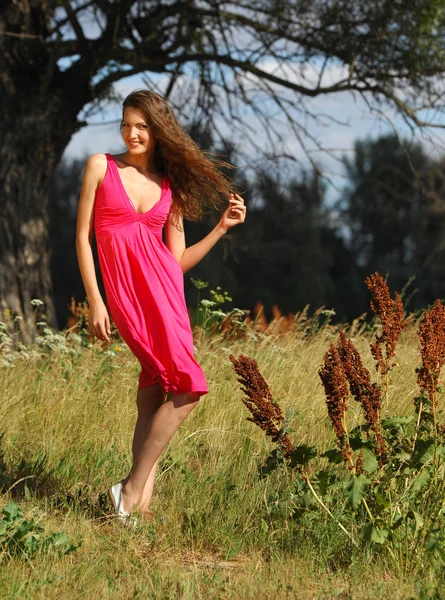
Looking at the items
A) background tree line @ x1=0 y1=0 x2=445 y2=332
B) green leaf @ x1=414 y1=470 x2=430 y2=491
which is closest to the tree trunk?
background tree line @ x1=0 y1=0 x2=445 y2=332

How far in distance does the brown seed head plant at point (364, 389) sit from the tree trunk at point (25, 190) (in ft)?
18.3

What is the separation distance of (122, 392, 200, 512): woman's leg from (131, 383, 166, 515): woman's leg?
0.06 meters

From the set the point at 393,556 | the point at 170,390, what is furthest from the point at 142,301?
the point at 393,556

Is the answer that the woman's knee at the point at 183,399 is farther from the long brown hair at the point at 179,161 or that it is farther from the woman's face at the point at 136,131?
the woman's face at the point at 136,131

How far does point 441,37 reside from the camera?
816cm

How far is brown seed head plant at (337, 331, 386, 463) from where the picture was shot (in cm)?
316

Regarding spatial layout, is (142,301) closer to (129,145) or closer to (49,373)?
(129,145)

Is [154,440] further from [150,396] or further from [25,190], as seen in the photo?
[25,190]

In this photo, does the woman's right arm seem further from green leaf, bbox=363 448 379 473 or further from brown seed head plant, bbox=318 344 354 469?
green leaf, bbox=363 448 379 473

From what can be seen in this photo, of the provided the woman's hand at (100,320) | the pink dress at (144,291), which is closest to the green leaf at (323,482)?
the pink dress at (144,291)

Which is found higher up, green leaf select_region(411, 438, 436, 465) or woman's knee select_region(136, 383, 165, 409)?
woman's knee select_region(136, 383, 165, 409)

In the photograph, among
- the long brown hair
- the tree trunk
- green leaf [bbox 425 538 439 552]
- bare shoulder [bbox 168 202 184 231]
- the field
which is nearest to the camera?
green leaf [bbox 425 538 439 552]

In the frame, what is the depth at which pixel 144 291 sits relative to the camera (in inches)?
140

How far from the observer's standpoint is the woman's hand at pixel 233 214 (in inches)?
150
